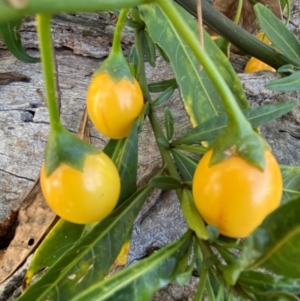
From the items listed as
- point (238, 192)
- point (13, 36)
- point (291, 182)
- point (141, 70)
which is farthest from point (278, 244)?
point (13, 36)

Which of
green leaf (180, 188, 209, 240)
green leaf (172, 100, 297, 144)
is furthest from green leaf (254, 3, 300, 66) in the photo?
green leaf (180, 188, 209, 240)

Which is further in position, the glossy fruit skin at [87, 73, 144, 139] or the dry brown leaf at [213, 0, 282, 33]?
the dry brown leaf at [213, 0, 282, 33]

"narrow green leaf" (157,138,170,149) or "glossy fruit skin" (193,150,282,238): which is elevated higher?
"glossy fruit skin" (193,150,282,238)

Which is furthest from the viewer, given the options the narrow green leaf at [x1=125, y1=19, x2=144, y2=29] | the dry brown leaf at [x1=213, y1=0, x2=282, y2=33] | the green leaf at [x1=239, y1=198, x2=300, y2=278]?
the dry brown leaf at [x1=213, y1=0, x2=282, y2=33]

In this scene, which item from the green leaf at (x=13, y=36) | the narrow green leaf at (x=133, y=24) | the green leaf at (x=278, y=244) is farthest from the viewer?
the green leaf at (x=13, y=36)

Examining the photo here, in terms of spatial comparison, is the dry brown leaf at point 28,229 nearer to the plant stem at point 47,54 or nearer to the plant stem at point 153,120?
the plant stem at point 153,120

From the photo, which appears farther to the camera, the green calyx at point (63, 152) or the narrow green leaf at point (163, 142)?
the narrow green leaf at point (163, 142)

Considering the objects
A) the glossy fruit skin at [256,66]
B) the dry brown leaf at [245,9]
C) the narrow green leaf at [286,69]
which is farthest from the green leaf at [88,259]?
the dry brown leaf at [245,9]

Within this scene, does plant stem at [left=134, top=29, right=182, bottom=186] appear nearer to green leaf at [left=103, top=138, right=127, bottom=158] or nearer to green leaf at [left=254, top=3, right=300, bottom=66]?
green leaf at [left=103, top=138, right=127, bottom=158]
